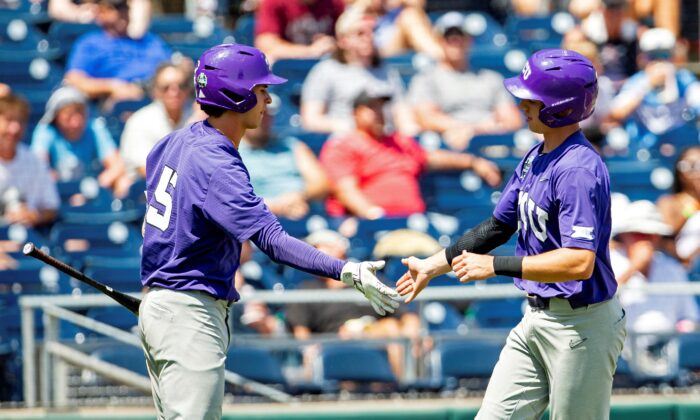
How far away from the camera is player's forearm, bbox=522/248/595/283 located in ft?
12.6

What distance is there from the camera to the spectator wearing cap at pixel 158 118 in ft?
24.9

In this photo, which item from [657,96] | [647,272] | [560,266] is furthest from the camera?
[657,96]

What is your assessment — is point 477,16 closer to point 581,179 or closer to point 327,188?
point 327,188

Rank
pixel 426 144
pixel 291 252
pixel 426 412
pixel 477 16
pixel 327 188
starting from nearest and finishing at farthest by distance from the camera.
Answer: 1. pixel 291 252
2. pixel 426 412
3. pixel 327 188
4. pixel 426 144
5. pixel 477 16

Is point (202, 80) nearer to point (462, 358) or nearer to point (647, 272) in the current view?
point (462, 358)

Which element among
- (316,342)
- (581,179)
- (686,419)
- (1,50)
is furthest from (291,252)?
A: (1,50)

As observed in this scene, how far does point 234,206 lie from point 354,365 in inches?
102

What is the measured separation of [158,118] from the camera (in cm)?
766

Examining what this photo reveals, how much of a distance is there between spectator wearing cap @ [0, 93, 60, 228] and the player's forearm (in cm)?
413

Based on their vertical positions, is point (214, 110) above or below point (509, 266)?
above

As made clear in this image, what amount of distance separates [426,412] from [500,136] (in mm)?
2720

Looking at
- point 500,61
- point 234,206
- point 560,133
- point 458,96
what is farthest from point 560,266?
point 500,61

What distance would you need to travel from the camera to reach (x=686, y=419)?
605cm

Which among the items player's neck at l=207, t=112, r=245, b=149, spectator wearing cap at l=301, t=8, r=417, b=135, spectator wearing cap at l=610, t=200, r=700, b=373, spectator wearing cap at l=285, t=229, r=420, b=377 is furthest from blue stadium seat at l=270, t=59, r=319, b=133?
player's neck at l=207, t=112, r=245, b=149
